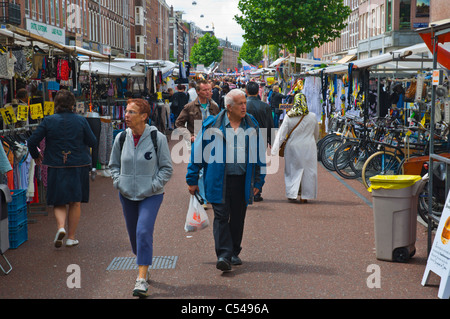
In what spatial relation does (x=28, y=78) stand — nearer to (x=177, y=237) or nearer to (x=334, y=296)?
(x=177, y=237)

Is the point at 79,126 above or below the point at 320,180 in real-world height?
above

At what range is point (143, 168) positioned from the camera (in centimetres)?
589

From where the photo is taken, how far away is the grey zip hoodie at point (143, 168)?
Result: 587 centimetres

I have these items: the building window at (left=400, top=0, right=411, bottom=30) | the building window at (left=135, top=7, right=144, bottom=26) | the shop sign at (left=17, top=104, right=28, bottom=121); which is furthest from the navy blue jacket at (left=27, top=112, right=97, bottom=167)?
the building window at (left=135, top=7, right=144, bottom=26)

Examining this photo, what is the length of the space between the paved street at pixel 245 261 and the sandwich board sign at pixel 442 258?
0.43 feet

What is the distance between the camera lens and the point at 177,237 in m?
8.09

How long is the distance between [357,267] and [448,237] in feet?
3.52

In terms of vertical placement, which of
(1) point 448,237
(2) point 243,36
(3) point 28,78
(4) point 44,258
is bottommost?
(4) point 44,258

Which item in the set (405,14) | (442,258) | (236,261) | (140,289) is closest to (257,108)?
(236,261)

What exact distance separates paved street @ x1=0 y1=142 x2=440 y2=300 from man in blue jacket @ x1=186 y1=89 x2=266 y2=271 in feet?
1.68

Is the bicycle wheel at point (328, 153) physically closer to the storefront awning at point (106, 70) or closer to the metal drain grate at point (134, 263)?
the storefront awning at point (106, 70)

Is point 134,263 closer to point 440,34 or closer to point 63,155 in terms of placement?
point 63,155

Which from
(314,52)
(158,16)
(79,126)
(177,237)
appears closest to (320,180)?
(177,237)

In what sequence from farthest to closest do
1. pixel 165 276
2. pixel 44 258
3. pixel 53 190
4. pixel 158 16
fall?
pixel 158 16 → pixel 53 190 → pixel 44 258 → pixel 165 276
